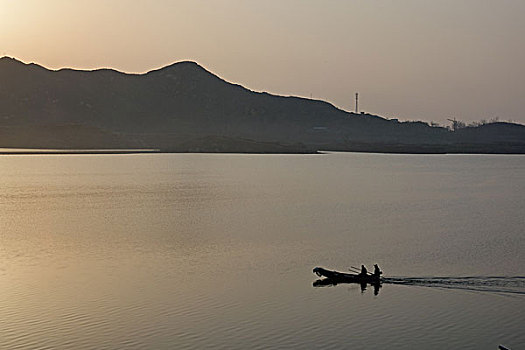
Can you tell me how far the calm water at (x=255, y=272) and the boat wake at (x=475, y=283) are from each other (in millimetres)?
100

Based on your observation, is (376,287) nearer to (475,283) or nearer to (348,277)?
(348,277)

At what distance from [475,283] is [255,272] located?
10.0 meters

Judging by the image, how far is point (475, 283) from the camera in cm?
3403

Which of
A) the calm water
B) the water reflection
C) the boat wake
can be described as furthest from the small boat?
the boat wake

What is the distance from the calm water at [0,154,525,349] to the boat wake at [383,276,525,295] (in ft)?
0.33

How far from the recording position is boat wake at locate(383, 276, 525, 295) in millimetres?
32844

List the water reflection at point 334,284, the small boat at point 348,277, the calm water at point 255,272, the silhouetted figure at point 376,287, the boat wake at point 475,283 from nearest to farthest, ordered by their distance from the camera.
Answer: the calm water at point 255,272 → the silhouetted figure at point 376,287 → the boat wake at point 475,283 → the water reflection at point 334,284 → the small boat at point 348,277

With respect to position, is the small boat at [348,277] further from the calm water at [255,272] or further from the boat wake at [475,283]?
the boat wake at [475,283]

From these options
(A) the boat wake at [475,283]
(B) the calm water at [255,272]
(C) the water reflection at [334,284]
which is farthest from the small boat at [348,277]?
(A) the boat wake at [475,283]

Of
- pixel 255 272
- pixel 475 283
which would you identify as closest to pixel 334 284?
pixel 255 272

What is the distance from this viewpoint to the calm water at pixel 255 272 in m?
25.8

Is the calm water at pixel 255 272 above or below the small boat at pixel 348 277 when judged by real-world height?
below

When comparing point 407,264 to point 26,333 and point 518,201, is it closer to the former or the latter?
point 26,333

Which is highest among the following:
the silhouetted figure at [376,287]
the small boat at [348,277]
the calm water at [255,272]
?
the small boat at [348,277]
